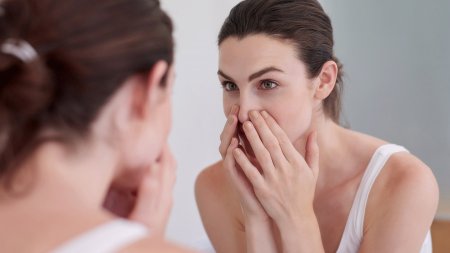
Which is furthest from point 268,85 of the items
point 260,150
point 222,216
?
point 222,216

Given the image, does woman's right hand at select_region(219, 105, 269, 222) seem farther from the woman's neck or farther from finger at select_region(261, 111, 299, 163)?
the woman's neck

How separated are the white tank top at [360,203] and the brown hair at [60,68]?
75 cm

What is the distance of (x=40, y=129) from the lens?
615 millimetres

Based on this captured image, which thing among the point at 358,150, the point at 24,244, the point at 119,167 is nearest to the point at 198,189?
the point at 358,150

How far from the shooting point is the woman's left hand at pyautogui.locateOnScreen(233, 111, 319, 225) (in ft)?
3.78

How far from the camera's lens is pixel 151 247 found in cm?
58

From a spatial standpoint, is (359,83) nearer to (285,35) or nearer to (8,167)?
(285,35)

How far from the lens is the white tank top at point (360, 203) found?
4.04 feet

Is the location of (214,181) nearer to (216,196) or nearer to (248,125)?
(216,196)

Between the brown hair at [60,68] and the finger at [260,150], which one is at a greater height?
the brown hair at [60,68]

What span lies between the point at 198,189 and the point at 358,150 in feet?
1.27

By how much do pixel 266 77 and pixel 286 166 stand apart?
18 cm

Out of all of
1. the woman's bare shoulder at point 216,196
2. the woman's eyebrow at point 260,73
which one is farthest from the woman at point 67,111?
the woman's bare shoulder at point 216,196

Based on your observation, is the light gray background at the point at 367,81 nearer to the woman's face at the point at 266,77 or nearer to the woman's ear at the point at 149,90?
the woman's face at the point at 266,77
